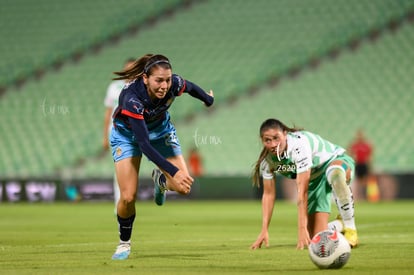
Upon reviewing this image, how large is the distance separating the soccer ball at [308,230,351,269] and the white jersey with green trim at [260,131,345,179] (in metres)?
1.75

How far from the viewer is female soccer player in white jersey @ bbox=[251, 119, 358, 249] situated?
827cm

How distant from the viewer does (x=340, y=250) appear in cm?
671

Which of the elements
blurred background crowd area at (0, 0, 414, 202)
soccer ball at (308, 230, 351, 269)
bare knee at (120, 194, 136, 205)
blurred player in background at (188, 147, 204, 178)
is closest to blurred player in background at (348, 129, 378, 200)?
blurred background crowd area at (0, 0, 414, 202)

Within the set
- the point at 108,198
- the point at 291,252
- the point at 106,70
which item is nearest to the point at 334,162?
the point at 291,252

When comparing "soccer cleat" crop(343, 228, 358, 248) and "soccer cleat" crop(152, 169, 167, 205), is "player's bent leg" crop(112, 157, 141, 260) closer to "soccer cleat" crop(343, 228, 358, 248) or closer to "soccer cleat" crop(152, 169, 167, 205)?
"soccer cleat" crop(152, 169, 167, 205)

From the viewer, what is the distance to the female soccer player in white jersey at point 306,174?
326 inches

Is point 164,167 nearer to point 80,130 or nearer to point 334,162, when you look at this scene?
point 334,162

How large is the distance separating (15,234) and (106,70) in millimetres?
15721

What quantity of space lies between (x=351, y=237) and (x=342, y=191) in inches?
18.5

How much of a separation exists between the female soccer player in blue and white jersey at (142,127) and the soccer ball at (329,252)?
123 centimetres

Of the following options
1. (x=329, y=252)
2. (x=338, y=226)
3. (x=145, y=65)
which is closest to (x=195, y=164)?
(x=338, y=226)

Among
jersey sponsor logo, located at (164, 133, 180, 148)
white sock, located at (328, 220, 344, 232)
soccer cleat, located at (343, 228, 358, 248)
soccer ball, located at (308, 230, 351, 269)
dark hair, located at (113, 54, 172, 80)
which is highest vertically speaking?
dark hair, located at (113, 54, 172, 80)

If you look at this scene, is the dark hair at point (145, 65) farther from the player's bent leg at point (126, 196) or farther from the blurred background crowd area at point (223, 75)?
the blurred background crowd area at point (223, 75)

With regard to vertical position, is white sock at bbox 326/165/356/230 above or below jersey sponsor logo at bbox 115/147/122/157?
below
